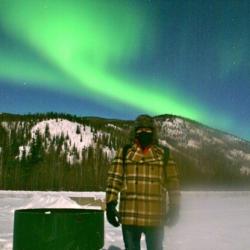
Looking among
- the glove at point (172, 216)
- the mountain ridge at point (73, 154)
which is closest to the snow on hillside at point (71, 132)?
the mountain ridge at point (73, 154)

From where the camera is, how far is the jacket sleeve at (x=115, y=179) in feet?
13.1

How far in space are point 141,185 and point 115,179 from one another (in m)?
0.22

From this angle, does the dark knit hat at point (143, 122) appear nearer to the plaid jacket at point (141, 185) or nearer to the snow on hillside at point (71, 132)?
the plaid jacket at point (141, 185)

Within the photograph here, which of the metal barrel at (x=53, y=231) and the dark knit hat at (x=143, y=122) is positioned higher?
the dark knit hat at (x=143, y=122)

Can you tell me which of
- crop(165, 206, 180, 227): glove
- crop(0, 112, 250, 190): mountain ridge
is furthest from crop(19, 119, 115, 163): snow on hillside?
crop(165, 206, 180, 227): glove

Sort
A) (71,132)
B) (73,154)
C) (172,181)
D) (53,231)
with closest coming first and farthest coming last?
(53,231) < (172,181) < (73,154) < (71,132)

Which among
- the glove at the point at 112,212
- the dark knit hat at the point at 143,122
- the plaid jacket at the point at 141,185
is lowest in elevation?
the glove at the point at 112,212

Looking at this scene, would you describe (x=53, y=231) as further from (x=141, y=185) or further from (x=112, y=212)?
(x=141, y=185)

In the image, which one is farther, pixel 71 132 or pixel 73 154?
pixel 71 132

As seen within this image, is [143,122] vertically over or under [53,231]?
over

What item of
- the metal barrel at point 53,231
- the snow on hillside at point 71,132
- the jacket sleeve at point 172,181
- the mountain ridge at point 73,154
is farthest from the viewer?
the snow on hillside at point 71,132

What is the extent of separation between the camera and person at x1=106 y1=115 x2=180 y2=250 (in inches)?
157

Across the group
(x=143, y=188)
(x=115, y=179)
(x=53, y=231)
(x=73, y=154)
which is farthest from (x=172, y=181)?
(x=73, y=154)

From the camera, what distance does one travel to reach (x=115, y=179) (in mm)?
4020
